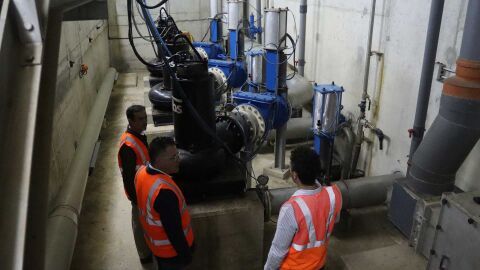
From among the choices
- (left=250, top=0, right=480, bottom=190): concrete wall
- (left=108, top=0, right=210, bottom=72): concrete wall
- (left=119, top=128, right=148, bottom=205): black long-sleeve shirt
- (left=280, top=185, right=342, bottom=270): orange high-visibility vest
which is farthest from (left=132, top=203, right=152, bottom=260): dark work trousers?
(left=108, top=0, right=210, bottom=72): concrete wall

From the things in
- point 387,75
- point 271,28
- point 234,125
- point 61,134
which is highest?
point 271,28

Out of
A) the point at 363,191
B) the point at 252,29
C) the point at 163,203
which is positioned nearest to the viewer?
the point at 163,203

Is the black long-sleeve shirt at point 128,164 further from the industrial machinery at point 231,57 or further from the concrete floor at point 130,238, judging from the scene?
the industrial machinery at point 231,57

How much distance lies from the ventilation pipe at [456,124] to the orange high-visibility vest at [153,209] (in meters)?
1.54

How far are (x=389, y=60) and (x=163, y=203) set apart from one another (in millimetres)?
2522

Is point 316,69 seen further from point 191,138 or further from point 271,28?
point 191,138

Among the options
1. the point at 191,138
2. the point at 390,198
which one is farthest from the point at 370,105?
the point at 191,138

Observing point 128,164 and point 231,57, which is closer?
point 128,164

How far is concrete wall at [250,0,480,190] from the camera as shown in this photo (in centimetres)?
267

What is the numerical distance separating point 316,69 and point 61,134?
3.20m

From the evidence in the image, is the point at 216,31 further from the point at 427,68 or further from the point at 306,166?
Result: the point at 306,166

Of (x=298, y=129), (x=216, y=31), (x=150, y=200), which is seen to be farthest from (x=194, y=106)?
(x=216, y=31)

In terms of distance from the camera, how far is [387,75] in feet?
11.2

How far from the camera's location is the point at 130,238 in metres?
3.11
